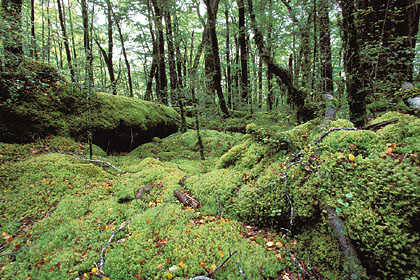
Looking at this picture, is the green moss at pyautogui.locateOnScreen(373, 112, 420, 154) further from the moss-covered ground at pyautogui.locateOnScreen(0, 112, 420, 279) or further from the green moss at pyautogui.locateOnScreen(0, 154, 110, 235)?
the green moss at pyautogui.locateOnScreen(0, 154, 110, 235)

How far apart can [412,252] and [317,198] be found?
869 millimetres

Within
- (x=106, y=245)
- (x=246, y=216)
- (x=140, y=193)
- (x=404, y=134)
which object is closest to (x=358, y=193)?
(x=404, y=134)

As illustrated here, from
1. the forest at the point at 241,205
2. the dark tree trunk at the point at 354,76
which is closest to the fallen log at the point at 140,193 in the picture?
the forest at the point at 241,205

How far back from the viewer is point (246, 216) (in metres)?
2.75

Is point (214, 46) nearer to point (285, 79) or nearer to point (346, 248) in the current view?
point (285, 79)

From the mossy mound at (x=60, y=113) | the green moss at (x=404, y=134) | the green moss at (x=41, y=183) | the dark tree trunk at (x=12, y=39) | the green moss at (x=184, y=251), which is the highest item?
the dark tree trunk at (x=12, y=39)

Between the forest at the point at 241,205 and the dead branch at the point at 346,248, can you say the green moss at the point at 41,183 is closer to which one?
the forest at the point at 241,205

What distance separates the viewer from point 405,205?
1571 mm

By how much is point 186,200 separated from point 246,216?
111cm

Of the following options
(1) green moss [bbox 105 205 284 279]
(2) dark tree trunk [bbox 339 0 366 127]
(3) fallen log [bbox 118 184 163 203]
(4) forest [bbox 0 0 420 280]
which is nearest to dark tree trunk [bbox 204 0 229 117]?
(4) forest [bbox 0 0 420 280]

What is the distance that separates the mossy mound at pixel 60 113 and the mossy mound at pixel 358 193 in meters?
4.60

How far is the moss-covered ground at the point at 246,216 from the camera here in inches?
66.7

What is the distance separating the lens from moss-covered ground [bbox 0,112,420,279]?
169 centimetres

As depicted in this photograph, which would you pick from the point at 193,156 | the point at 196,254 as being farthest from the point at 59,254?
the point at 193,156
